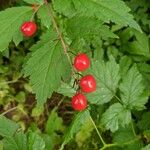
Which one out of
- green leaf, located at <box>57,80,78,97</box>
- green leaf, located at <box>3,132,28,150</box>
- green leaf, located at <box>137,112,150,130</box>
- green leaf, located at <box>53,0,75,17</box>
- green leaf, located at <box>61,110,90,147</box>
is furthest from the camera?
green leaf, located at <box>137,112,150,130</box>

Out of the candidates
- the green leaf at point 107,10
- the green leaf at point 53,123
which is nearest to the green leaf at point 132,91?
the green leaf at point 107,10

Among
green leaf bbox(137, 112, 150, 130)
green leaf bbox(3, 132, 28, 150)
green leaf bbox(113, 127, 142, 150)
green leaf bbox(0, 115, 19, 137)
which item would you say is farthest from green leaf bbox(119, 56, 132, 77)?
green leaf bbox(3, 132, 28, 150)

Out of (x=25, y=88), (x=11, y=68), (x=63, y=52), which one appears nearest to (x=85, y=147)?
(x=25, y=88)

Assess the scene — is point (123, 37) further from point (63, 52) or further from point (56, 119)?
point (63, 52)

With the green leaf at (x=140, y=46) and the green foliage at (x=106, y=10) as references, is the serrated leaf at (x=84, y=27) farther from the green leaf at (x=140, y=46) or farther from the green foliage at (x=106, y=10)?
the green leaf at (x=140, y=46)

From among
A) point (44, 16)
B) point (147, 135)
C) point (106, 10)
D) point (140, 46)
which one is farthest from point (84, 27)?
point (140, 46)

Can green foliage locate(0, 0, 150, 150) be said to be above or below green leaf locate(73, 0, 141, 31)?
below

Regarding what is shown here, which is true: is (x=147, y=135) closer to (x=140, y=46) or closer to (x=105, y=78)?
(x=105, y=78)

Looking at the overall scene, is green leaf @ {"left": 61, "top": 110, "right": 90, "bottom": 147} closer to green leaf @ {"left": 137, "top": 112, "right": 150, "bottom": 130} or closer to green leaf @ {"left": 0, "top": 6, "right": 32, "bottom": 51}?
green leaf @ {"left": 0, "top": 6, "right": 32, "bottom": 51}
